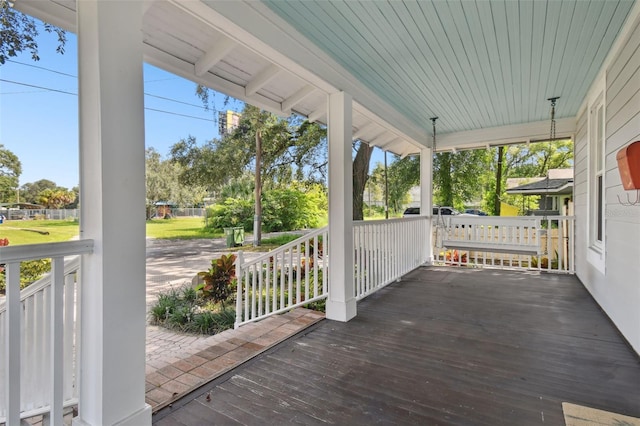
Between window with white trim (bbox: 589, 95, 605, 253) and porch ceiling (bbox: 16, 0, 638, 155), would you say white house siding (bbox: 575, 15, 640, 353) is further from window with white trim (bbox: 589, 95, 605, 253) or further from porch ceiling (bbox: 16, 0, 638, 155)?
window with white trim (bbox: 589, 95, 605, 253)

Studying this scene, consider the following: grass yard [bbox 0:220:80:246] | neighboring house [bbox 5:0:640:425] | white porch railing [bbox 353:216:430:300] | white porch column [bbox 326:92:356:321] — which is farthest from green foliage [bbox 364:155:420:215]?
grass yard [bbox 0:220:80:246]

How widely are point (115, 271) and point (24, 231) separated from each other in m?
0.45

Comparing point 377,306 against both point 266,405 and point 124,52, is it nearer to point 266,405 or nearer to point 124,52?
point 266,405

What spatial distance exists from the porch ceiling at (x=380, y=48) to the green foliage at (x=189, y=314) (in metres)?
2.86

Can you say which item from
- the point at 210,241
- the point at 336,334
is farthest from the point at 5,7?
the point at 210,241

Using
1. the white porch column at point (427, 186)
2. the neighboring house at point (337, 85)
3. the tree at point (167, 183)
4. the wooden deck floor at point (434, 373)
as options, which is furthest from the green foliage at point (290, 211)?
the wooden deck floor at point (434, 373)

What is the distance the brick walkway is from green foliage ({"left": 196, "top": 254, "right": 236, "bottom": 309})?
Answer: 1.39 meters

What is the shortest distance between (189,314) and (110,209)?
11.8 feet

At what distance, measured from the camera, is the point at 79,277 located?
1.41 meters

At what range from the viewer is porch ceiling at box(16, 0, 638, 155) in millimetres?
2076

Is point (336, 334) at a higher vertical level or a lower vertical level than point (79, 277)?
lower

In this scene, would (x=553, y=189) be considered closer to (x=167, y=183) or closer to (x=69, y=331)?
(x=69, y=331)

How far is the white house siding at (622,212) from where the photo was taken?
232 centimetres

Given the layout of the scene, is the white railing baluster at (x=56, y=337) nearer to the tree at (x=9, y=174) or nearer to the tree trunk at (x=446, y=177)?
the tree at (x=9, y=174)
